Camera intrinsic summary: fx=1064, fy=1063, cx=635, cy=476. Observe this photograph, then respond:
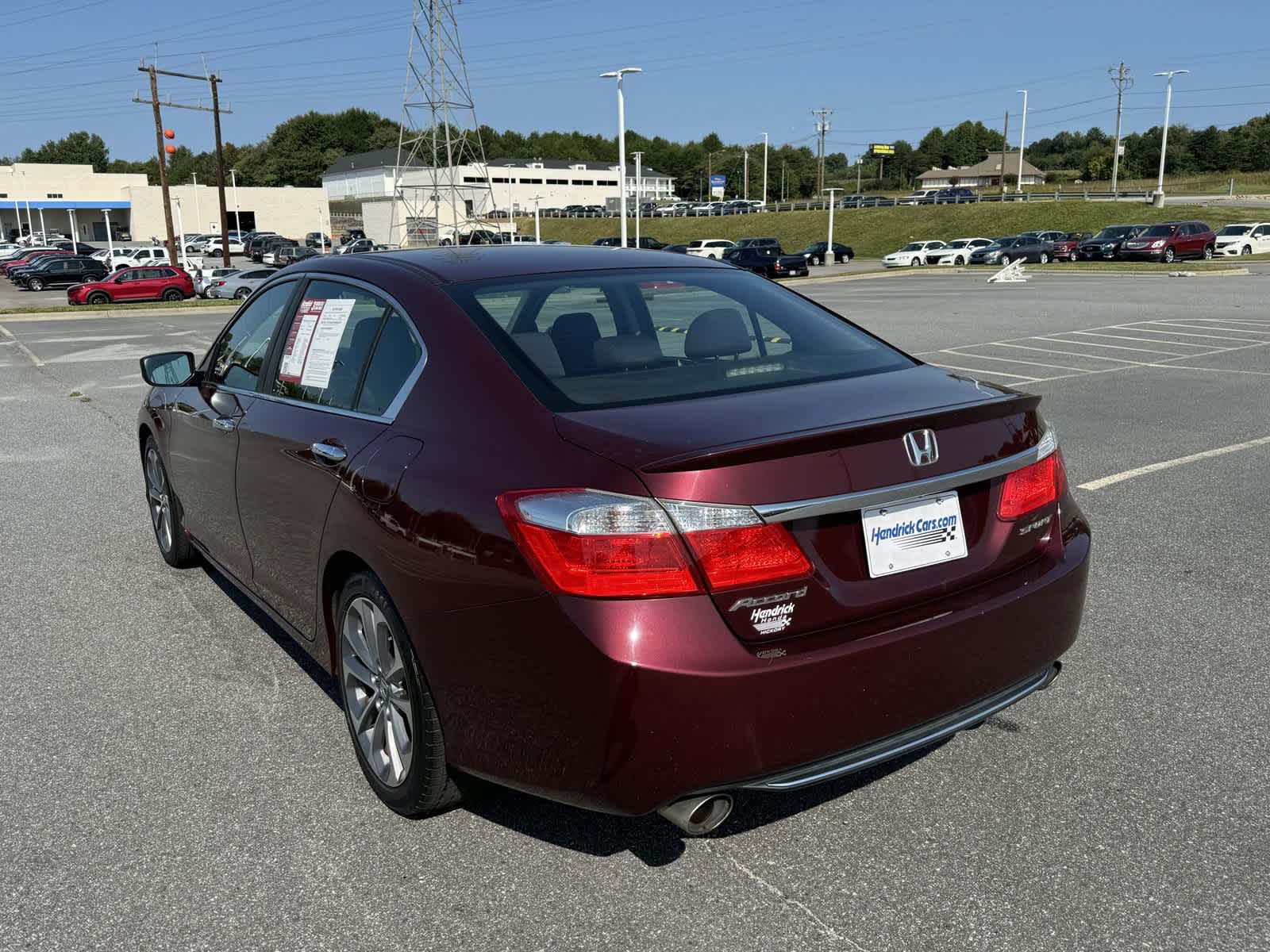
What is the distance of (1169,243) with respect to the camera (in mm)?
41938

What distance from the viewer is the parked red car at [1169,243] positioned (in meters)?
42.1

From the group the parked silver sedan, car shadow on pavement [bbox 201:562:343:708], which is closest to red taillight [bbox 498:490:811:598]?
car shadow on pavement [bbox 201:562:343:708]

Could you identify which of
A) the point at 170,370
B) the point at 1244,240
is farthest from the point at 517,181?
the point at 170,370

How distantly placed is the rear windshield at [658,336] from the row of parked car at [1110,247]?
43.2 metres

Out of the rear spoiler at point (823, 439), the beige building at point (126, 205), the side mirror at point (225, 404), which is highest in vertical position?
the beige building at point (126, 205)

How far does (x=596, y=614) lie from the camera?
2.34 metres

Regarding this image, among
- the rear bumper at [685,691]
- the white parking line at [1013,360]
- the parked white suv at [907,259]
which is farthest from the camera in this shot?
the parked white suv at [907,259]

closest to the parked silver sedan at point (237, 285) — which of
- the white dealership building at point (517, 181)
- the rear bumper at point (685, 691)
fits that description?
the rear bumper at point (685, 691)

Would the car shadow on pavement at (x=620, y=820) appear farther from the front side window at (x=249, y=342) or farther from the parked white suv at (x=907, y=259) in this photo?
the parked white suv at (x=907, y=259)

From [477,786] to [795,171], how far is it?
171 metres

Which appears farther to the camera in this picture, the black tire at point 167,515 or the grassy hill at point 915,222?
the grassy hill at point 915,222

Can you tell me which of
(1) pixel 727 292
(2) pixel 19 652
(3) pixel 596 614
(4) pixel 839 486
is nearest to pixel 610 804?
(3) pixel 596 614

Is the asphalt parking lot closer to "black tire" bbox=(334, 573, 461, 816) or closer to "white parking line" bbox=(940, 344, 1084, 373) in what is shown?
"black tire" bbox=(334, 573, 461, 816)

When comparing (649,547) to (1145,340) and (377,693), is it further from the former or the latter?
(1145,340)
